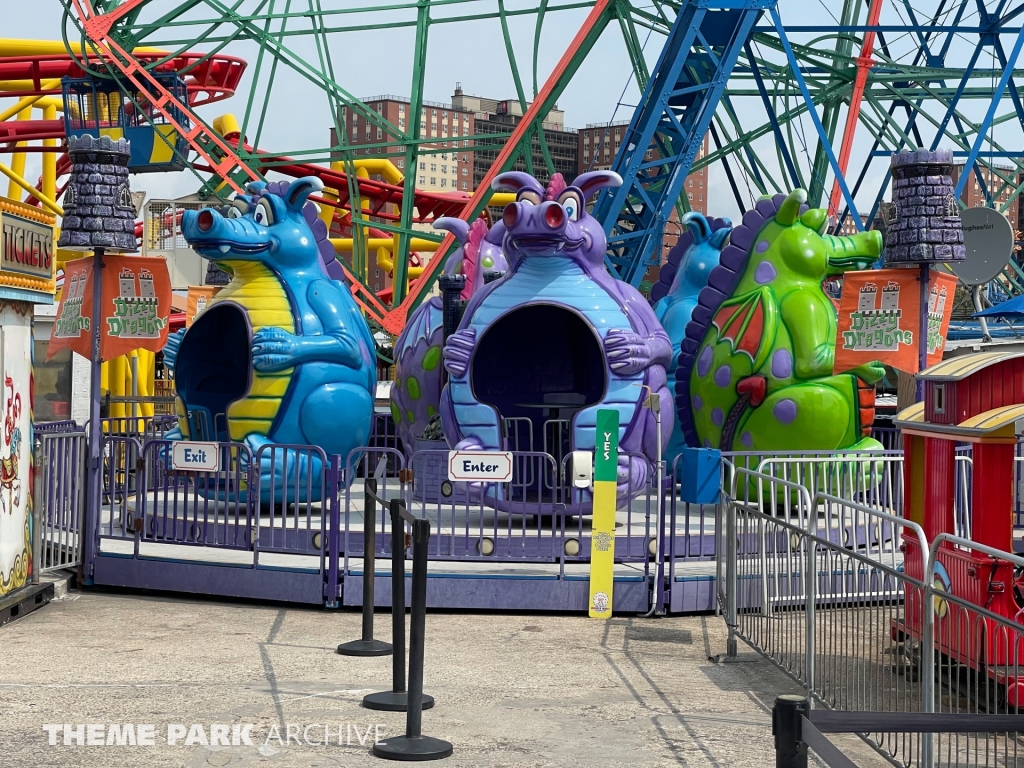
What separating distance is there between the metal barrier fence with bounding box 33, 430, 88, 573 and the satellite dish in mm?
8974

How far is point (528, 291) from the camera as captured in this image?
1196 centimetres

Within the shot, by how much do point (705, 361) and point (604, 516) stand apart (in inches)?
168

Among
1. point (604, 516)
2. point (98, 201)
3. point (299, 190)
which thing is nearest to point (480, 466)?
point (604, 516)

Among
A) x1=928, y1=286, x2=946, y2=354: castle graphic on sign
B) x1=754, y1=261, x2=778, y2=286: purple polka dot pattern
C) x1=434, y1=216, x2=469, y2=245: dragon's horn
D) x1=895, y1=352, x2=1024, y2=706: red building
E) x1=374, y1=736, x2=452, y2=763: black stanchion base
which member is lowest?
x1=374, y1=736, x2=452, y2=763: black stanchion base

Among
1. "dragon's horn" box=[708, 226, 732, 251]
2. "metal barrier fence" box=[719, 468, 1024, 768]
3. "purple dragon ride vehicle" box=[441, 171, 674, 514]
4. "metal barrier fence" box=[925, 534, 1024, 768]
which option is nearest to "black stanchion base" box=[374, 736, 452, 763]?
"metal barrier fence" box=[719, 468, 1024, 768]

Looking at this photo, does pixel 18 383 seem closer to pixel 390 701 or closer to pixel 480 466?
pixel 480 466

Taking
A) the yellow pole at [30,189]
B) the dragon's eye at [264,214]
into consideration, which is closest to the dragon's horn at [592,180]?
the dragon's eye at [264,214]

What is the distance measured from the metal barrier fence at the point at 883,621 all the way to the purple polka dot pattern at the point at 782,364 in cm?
372

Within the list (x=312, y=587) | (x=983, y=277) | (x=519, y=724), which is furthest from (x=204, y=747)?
(x=983, y=277)

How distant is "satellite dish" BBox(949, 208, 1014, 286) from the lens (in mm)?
13922

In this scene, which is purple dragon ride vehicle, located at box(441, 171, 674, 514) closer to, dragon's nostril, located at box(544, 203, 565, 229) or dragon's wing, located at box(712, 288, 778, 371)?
dragon's nostril, located at box(544, 203, 565, 229)

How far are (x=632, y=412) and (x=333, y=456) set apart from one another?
2988 millimetres

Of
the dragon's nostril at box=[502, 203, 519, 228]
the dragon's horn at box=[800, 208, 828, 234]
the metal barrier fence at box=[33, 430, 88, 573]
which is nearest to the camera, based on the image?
the metal barrier fence at box=[33, 430, 88, 573]

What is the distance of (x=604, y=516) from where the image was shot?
9.70 metres
